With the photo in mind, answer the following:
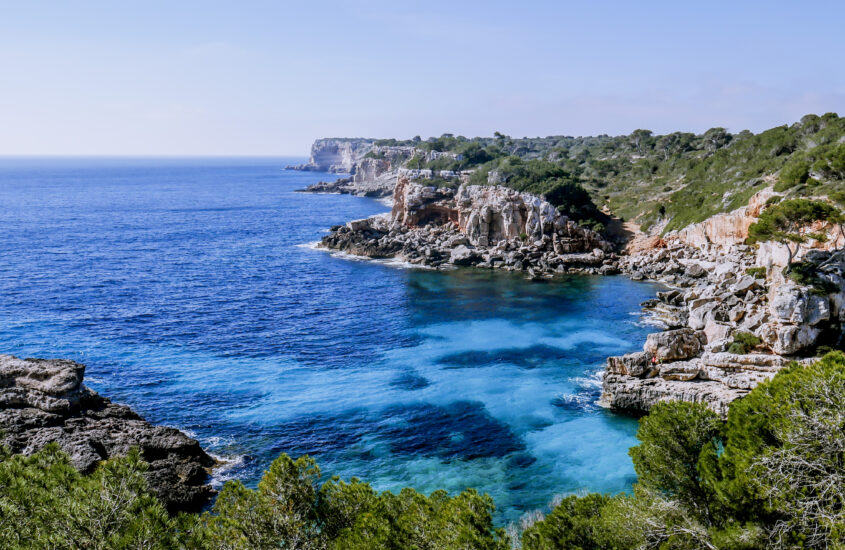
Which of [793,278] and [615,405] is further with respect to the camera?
[793,278]

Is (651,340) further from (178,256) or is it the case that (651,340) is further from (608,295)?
(178,256)

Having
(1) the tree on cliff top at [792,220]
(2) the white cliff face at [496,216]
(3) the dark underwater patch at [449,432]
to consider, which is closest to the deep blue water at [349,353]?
(3) the dark underwater patch at [449,432]

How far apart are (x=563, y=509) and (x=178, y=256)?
83596 mm

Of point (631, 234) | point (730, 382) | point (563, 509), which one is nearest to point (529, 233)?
point (631, 234)

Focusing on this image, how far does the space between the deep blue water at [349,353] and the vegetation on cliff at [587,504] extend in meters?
11.3

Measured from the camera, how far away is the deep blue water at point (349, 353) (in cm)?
3416

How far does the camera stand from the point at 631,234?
90500mm

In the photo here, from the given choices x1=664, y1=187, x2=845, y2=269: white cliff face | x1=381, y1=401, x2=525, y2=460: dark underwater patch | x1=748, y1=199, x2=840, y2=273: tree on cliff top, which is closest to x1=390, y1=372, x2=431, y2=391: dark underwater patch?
x1=381, y1=401, x2=525, y2=460: dark underwater patch

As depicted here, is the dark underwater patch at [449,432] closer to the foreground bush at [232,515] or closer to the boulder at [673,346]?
the boulder at [673,346]

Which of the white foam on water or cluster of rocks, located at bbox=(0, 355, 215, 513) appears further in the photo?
the white foam on water

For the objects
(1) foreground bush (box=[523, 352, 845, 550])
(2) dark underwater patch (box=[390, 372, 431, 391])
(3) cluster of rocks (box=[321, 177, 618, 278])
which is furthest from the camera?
(3) cluster of rocks (box=[321, 177, 618, 278])

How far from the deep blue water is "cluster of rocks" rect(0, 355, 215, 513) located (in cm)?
213

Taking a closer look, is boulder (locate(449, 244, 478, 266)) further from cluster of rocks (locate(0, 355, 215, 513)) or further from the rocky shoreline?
cluster of rocks (locate(0, 355, 215, 513))

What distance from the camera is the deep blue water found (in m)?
34.2
